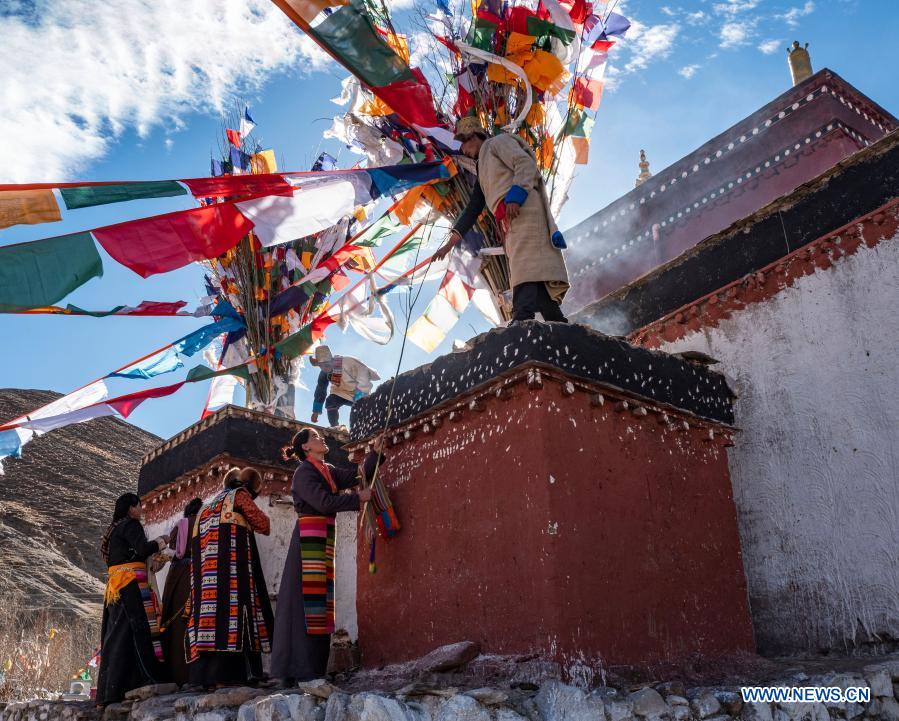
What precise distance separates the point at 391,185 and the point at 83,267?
1.95 metres

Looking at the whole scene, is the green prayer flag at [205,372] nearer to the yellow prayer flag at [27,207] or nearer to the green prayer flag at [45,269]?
the green prayer flag at [45,269]

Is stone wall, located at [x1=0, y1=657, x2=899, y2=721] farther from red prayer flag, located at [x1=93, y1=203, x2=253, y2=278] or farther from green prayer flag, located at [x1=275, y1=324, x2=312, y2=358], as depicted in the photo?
green prayer flag, located at [x1=275, y1=324, x2=312, y2=358]

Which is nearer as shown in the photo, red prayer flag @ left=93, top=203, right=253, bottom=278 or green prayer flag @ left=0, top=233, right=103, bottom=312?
green prayer flag @ left=0, top=233, right=103, bottom=312

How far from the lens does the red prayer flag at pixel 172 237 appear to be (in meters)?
4.87

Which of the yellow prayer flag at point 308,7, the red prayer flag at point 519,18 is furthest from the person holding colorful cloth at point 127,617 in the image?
the red prayer flag at point 519,18

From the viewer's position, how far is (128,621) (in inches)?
193

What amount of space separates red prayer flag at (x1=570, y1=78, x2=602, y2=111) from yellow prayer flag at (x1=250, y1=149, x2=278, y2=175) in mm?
3121

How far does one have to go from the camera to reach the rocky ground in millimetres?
2809

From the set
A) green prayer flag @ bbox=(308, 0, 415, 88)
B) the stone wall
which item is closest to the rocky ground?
the stone wall

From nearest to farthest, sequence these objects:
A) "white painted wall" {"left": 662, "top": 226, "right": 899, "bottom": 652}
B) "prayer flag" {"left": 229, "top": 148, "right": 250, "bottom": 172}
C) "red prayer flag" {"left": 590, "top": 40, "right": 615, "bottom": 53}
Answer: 1. "white painted wall" {"left": 662, "top": 226, "right": 899, "bottom": 652}
2. "red prayer flag" {"left": 590, "top": 40, "right": 615, "bottom": 53}
3. "prayer flag" {"left": 229, "top": 148, "right": 250, "bottom": 172}

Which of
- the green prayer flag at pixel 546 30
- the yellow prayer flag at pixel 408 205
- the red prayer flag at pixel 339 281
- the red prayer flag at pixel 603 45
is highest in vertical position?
the red prayer flag at pixel 603 45

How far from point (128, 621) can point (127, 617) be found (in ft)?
0.08

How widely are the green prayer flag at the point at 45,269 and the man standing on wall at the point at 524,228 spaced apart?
216cm

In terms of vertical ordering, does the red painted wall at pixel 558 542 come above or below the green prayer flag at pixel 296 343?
below
